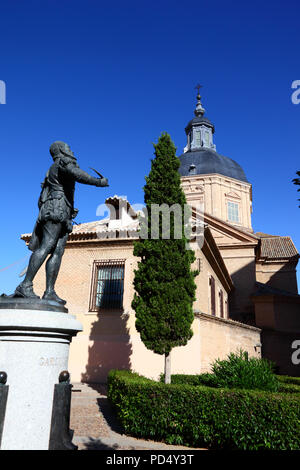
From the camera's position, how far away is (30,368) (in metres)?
3.16

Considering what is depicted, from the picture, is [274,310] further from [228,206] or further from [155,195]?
[155,195]

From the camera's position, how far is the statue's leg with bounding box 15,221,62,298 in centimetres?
366

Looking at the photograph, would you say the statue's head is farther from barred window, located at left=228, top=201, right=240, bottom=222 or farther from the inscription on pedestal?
barred window, located at left=228, top=201, right=240, bottom=222

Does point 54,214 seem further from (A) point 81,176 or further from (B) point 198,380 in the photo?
(B) point 198,380

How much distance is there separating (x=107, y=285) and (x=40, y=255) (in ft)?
29.4

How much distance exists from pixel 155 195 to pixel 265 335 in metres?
13.1

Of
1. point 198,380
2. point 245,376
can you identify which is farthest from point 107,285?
point 245,376

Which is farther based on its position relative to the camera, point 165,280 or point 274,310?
point 274,310

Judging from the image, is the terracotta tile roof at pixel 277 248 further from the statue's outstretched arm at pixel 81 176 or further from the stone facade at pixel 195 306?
the statue's outstretched arm at pixel 81 176

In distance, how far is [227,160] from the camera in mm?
31797

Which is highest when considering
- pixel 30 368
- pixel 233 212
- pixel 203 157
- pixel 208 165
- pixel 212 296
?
pixel 203 157

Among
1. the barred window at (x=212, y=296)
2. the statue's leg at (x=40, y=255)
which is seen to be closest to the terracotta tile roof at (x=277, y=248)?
the barred window at (x=212, y=296)

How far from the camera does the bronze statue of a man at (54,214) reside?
377 cm
